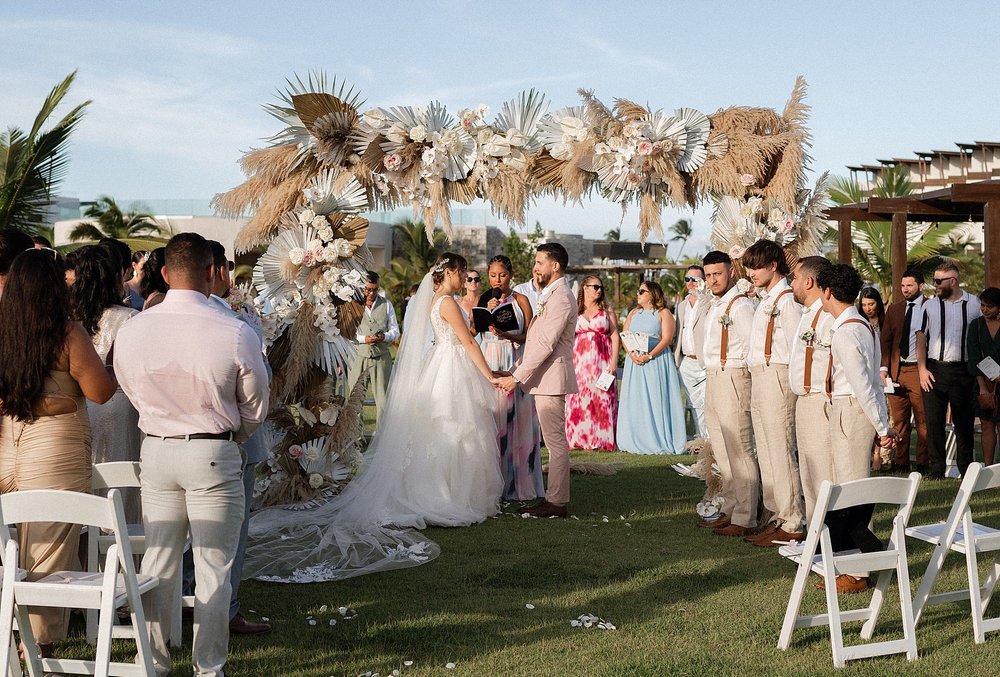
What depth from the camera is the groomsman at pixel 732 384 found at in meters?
7.15

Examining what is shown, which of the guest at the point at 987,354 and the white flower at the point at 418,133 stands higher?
the white flower at the point at 418,133

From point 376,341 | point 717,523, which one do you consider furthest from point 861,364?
point 376,341

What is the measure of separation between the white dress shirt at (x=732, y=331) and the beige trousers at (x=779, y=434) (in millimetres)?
215

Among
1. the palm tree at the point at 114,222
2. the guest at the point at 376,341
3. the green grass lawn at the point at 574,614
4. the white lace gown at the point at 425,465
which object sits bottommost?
the green grass lawn at the point at 574,614

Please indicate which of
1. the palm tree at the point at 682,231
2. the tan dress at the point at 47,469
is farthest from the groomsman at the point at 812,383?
the palm tree at the point at 682,231

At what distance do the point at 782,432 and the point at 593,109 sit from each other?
289cm

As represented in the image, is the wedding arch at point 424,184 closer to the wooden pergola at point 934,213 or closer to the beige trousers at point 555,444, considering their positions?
the beige trousers at point 555,444

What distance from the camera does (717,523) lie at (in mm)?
7473

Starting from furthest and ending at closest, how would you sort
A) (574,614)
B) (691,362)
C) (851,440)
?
(691,362) → (851,440) → (574,614)

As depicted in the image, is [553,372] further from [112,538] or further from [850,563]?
[112,538]

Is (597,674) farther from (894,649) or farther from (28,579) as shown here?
(28,579)

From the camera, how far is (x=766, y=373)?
6859 mm

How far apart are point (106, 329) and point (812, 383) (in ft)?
13.3

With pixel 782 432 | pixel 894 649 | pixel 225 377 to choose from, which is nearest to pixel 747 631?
pixel 894 649
